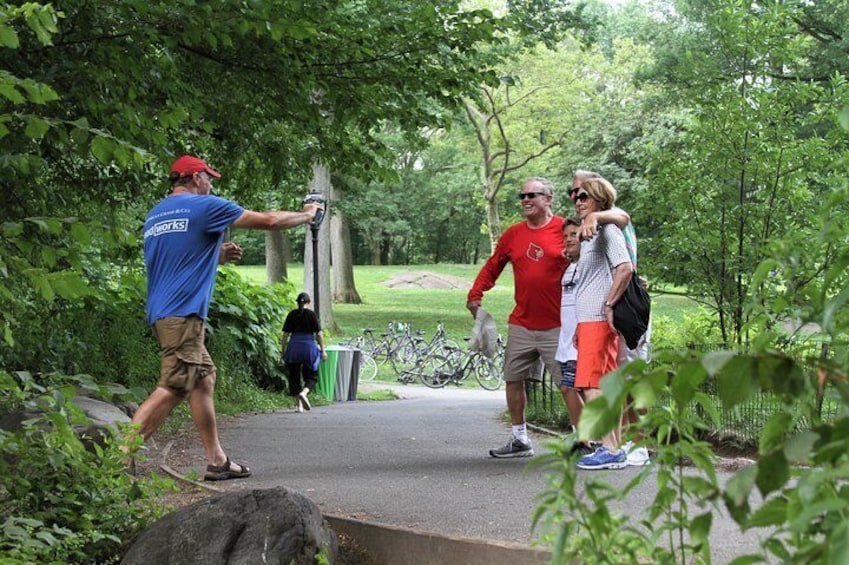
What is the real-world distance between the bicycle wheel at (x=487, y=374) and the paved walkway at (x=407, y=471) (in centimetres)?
1473

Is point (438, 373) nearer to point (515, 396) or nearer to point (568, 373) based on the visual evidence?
point (515, 396)

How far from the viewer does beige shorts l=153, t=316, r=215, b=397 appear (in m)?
6.59

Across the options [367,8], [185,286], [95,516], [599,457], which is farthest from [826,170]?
[95,516]

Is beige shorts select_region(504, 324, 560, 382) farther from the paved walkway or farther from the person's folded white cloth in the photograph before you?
the paved walkway

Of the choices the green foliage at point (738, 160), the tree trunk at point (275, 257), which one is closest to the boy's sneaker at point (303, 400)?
the green foliage at point (738, 160)

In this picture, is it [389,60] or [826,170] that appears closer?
[826,170]

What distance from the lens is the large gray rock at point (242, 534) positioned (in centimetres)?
484

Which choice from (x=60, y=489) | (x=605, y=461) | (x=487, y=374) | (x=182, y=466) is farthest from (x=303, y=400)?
(x=487, y=374)

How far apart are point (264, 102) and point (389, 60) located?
141cm

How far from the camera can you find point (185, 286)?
663 centimetres

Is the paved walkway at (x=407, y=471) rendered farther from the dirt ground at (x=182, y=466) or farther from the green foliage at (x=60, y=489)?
the green foliage at (x=60, y=489)

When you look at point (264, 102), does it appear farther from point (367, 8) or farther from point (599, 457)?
point (599, 457)

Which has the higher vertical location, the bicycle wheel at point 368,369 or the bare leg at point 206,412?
the bare leg at point 206,412

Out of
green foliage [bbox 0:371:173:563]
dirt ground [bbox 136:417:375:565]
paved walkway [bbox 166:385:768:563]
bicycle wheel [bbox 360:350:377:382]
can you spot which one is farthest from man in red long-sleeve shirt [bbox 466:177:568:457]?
bicycle wheel [bbox 360:350:377:382]
